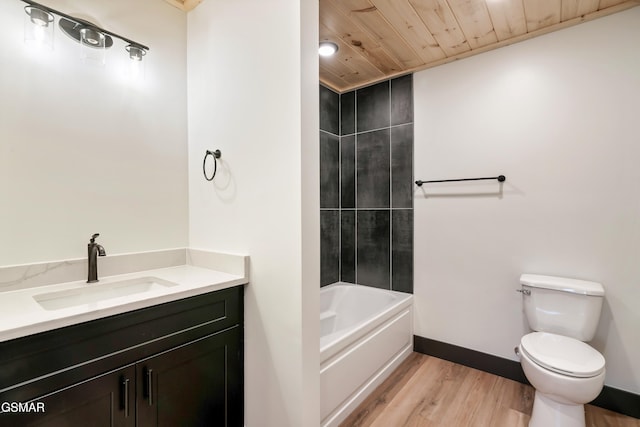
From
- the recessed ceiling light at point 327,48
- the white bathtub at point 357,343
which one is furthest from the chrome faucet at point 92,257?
the recessed ceiling light at point 327,48

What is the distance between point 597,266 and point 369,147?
1827 millimetres

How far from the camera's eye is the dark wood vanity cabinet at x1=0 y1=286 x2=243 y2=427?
0.94 m

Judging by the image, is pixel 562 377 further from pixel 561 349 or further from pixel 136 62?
pixel 136 62

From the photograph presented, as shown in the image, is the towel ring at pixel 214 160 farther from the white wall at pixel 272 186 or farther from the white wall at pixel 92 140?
the white wall at pixel 92 140

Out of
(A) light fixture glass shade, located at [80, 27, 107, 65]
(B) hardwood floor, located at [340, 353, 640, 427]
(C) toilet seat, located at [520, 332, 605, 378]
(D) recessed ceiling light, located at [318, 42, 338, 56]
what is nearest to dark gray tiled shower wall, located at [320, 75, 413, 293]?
(D) recessed ceiling light, located at [318, 42, 338, 56]

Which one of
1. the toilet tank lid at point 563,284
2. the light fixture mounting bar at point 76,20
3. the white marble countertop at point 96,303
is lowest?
the toilet tank lid at point 563,284

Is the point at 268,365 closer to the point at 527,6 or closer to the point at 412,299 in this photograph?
the point at 412,299

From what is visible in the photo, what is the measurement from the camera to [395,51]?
219 cm

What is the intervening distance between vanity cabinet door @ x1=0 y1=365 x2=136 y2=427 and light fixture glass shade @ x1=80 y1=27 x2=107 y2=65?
1.53 metres

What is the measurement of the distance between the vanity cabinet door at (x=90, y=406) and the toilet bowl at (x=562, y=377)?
1894mm

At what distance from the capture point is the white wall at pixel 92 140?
1.33m

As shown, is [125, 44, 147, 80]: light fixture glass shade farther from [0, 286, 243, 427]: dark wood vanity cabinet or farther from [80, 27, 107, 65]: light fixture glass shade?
[0, 286, 243, 427]: dark wood vanity cabinet

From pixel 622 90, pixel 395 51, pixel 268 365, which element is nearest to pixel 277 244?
pixel 268 365

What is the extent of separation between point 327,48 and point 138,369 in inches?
87.0
